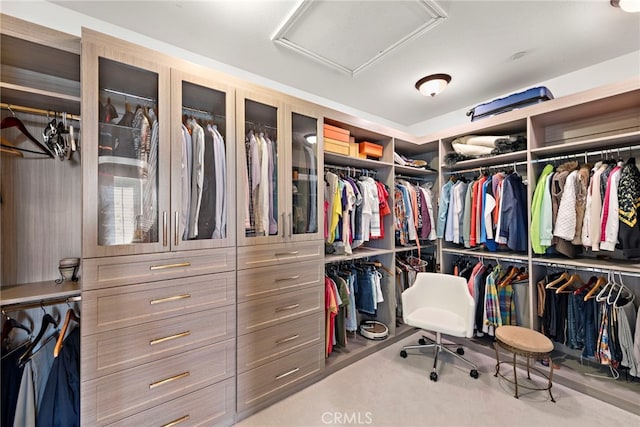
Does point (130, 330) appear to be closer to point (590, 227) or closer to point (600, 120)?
point (590, 227)

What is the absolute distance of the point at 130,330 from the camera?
141cm

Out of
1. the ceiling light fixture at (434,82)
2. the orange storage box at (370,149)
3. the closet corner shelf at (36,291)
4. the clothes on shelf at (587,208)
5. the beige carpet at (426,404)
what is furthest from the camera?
the orange storage box at (370,149)

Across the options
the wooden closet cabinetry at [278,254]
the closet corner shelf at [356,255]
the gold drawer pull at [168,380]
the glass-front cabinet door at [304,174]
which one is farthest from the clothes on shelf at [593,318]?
the gold drawer pull at [168,380]

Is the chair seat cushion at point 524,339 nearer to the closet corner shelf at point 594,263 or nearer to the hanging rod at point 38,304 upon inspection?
the closet corner shelf at point 594,263

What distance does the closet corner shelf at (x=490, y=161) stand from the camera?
250 centimetres

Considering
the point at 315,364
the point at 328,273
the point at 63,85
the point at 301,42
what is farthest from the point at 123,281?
the point at 301,42

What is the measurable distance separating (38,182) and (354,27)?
2.25 metres

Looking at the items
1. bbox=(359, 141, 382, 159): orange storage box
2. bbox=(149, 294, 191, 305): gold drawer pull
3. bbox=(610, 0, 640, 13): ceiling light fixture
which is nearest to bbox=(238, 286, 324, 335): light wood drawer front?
bbox=(149, 294, 191, 305): gold drawer pull

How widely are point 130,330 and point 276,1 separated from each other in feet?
6.85

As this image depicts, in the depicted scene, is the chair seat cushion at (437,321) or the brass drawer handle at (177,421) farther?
the chair seat cushion at (437,321)

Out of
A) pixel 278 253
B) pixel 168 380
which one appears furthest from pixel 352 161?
pixel 168 380

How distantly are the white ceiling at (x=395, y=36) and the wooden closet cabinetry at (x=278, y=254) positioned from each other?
1.75ft

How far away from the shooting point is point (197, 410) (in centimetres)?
161

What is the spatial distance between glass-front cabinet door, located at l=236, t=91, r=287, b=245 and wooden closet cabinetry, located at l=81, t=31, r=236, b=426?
85 mm
